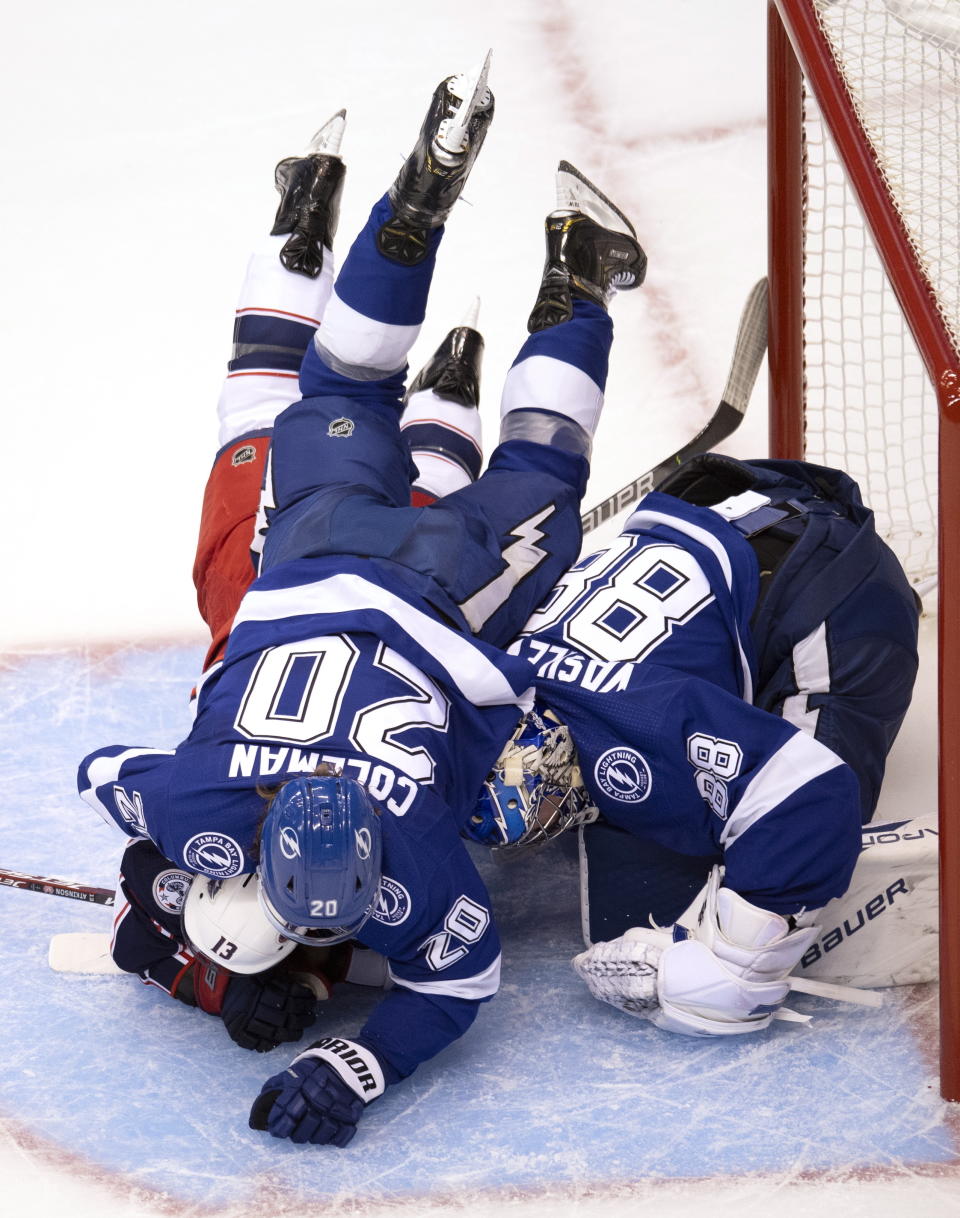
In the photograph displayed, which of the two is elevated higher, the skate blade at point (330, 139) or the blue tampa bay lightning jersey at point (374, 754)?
the skate blade at point (330, 139)

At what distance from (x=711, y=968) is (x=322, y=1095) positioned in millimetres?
521

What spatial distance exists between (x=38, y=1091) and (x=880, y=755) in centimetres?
124

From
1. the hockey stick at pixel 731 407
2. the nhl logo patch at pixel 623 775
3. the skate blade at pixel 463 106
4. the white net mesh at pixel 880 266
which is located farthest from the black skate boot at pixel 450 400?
the nhl logo patch at pixel 623 775

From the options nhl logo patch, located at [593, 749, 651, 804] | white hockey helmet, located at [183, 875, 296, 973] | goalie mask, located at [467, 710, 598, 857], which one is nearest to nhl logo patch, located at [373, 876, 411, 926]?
white hockey helmet, located at [183, 875, 296, 973]

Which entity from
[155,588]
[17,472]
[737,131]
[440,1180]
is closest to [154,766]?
[440,1180]

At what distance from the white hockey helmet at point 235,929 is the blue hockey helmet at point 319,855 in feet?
0.35

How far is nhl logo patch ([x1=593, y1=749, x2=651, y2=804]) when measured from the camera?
239 centimetres

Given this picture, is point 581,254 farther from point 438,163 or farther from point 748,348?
point 748,348

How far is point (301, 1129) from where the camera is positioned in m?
2.25

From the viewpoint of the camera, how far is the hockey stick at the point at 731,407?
10.7ft

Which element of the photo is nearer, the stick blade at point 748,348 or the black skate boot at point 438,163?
the black skate boot at point 438,163

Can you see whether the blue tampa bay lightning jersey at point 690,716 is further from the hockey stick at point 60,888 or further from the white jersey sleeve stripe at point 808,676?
the hockey stick at point 60,888

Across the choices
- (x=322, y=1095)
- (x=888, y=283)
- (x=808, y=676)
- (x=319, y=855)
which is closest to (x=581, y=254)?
(x=888, y=283)

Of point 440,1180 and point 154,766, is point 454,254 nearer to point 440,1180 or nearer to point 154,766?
point 154,766
